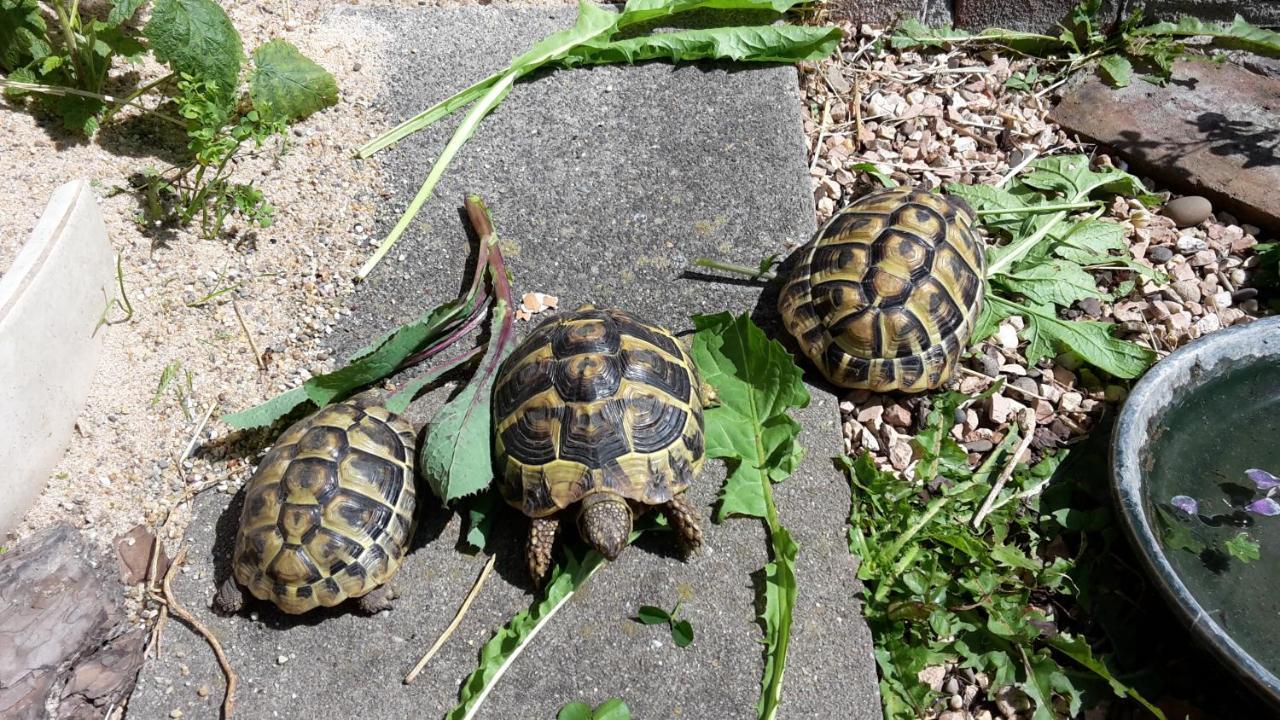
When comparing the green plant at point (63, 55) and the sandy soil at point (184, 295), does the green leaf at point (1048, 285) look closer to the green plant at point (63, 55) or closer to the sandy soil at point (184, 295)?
the sandy soil at point (184, 295)

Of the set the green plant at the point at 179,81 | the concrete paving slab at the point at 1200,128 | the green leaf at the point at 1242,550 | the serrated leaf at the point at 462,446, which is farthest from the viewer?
the concrete paving slab at the point at 1200,128

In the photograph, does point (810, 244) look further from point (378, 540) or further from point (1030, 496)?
point (378, 540)

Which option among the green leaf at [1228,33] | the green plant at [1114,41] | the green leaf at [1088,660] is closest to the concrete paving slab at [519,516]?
the green leaf at [1088,660]

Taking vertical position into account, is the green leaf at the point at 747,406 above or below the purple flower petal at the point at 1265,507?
above

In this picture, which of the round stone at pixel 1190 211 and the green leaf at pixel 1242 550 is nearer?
the green leaf at pixel 1242 550

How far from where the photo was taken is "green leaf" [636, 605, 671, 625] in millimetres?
2854

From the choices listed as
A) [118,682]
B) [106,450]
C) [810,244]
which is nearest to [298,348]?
[106,450]

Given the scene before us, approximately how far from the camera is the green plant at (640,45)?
4195mm

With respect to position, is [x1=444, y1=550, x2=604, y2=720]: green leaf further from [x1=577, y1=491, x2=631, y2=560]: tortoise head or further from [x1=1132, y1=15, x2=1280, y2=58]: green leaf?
[x1=1132, y1=15, x2=1280, y2=58]: green leaf

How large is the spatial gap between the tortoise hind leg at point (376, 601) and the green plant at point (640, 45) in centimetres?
212

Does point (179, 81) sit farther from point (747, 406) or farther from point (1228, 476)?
point (1228, 476)

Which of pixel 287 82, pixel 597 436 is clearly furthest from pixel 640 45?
pixel 597 436

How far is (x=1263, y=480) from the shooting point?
3123 mm

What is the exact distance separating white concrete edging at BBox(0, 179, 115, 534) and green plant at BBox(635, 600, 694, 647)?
2064 mm
